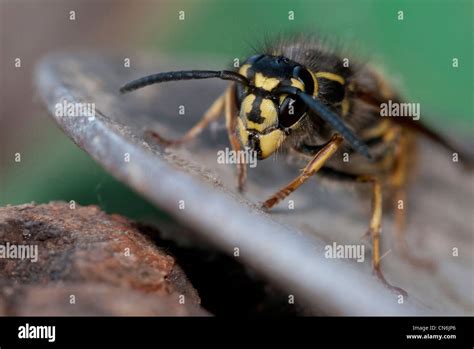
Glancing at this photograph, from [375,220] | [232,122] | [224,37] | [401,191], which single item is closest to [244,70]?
[232,122]

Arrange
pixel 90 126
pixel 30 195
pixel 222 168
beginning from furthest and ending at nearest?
pixel 30 195
pixel 222 168
pixel 90 126

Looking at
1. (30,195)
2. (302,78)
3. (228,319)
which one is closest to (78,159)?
(30,195)

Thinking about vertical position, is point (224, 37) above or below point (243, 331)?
above

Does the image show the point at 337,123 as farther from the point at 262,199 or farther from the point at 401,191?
the point at 401,191

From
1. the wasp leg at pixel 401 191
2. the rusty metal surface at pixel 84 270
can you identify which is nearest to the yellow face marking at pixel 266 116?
the rusty metal surface at pixel 84 270

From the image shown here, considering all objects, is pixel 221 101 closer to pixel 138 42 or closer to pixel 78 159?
pixel 78 159

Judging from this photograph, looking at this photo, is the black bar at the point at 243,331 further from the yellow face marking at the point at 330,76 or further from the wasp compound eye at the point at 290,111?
the yellow face marking at the point at 330,76
